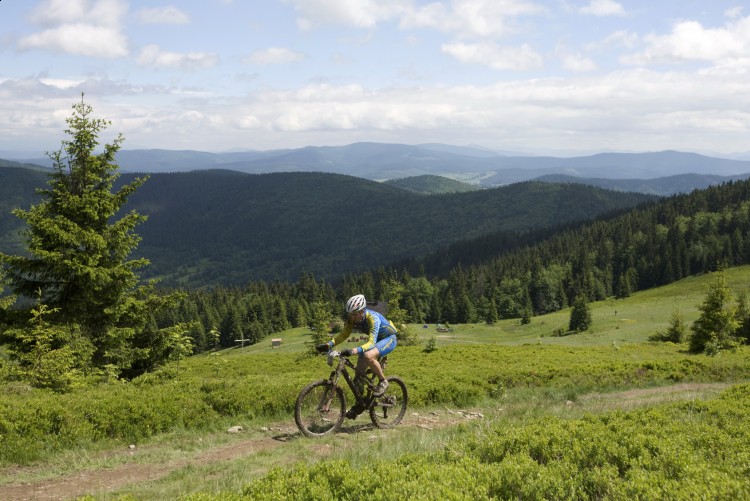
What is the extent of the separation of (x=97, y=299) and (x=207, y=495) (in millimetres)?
15943

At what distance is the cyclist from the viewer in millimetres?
10414

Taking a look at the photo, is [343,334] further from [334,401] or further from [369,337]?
[334,401]

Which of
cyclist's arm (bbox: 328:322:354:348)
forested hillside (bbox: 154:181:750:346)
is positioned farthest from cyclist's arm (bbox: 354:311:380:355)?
forested hillside (bbox: 154:181:750:346)

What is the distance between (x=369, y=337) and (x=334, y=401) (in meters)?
2.12

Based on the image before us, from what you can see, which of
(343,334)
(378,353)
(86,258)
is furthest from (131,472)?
(86,258)

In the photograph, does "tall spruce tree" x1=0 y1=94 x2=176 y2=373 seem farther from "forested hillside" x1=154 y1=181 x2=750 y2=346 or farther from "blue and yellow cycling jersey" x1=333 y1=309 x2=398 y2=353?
"forested hillside" x1=154 y1=181 x2=750 y2=346

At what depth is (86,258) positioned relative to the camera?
17.8 m

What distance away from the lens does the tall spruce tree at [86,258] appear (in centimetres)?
1761

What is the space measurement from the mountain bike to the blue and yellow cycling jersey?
0.55m

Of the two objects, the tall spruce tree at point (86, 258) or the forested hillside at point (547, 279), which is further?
the forested hillside at point (547, 279)

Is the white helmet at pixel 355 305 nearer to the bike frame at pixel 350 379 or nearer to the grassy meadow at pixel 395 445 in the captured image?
the bike frame at pixel 350 379

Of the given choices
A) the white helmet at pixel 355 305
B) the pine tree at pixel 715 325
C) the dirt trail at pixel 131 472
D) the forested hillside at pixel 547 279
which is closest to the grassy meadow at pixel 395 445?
the dirt trail at pixel 131 472

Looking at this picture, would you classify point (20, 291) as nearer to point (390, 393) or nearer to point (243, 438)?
point (243, 438)

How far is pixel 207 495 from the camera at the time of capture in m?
5.66
